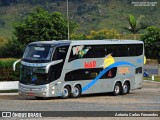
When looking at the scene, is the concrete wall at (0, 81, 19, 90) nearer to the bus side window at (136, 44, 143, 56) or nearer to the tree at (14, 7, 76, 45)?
the bus side window at (136, 44, 143, 56)

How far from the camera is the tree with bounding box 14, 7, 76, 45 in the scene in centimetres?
8156

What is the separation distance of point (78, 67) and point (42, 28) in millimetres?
51108

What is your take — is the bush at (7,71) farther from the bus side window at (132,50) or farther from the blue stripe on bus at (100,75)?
the bus side window at (132,50)

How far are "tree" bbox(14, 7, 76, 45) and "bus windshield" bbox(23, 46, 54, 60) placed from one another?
4866 centimetres

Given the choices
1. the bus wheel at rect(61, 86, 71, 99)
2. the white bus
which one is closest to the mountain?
the white bus

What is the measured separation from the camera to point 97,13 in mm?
181000

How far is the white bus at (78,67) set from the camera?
31219 millimetres

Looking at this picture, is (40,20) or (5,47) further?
(5,47)

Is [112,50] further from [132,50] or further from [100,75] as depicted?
[132,50]

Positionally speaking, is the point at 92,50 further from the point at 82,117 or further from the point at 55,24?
the point at 55,24

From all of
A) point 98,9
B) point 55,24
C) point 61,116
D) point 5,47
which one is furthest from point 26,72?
point 98,9

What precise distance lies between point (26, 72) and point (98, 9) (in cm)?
15487

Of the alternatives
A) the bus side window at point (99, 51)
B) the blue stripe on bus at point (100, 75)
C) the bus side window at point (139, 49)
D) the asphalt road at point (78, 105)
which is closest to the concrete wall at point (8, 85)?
the asphalt road at point (78, 105)

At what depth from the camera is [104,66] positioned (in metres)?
34.8
